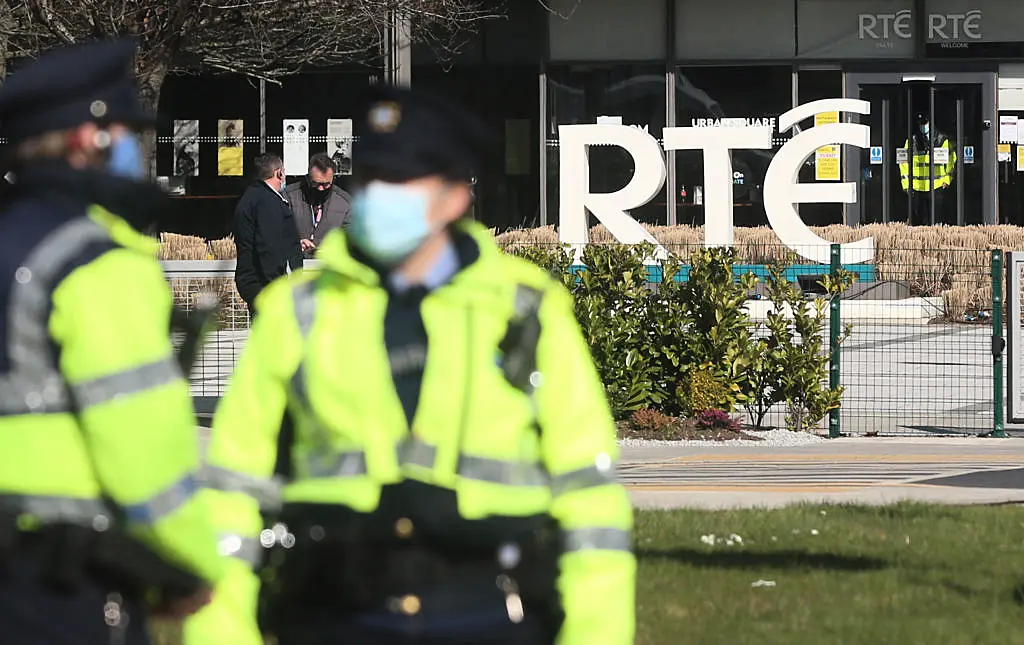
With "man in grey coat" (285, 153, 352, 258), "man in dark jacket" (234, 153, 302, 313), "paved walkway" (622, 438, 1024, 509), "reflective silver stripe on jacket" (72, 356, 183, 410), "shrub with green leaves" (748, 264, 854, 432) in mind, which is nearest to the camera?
"reflective silver stripe on jacket" (72, 356, 183, 410)

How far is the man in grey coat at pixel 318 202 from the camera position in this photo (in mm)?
14047

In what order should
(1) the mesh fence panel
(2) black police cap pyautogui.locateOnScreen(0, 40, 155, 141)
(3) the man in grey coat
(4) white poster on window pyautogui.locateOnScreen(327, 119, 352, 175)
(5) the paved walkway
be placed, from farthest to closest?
(4) white poster on window pyautogui.locateOnScreen(327, 119, 352, 175) < (3) the man in grey coat < (1) the mesh fence panel < (5) the paved walkway < (2) black police cap pyautogui.locateOnScreen(0, 40, 155, 141)

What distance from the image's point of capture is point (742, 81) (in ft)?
86.7

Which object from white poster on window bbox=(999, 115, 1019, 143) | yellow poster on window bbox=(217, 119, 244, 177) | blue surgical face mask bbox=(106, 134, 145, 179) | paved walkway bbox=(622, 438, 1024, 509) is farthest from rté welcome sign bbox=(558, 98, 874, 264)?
blue surgical face mask bbox=(106, 134, 145, 179)

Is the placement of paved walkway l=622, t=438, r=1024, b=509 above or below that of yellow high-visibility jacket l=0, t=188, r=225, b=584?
below

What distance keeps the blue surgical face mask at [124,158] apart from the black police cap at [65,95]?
0.13 ft

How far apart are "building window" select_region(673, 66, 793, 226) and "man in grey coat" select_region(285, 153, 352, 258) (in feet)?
40.8

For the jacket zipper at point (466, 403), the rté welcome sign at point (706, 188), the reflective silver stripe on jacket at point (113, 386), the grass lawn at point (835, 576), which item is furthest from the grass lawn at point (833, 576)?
the rté welcome sign at point (706, 188)

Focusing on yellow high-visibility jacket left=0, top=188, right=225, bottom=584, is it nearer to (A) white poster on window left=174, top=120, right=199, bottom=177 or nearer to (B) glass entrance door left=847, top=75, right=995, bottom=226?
(A) white poster on window left=174, top=120, right=199, bottom=177

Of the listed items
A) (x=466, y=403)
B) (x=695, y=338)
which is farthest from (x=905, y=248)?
(x=466, y=403)

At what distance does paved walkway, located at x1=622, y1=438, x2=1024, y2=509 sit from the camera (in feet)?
30.5

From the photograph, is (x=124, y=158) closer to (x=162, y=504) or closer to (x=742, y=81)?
(x=162, y=504)

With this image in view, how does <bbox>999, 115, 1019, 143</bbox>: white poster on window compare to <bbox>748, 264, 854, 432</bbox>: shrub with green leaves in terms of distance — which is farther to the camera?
<bbox>999, 115, 1019, 143</bbox>: white poster on window

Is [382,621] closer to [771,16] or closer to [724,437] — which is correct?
[724,437]
